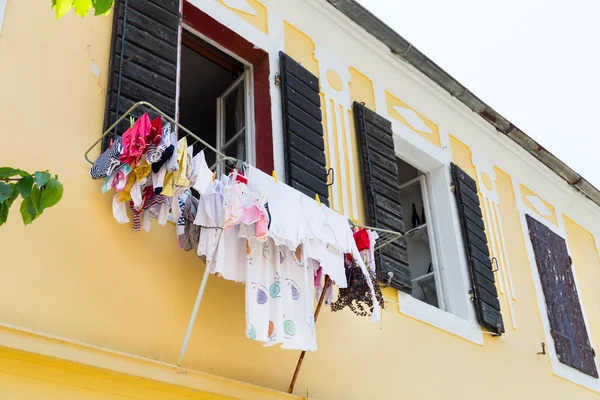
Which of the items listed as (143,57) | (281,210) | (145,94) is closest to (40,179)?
(281,210)

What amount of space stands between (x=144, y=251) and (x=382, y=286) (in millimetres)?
1962

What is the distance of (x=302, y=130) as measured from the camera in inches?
228

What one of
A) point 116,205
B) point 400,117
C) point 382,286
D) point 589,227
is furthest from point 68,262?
point 589,227

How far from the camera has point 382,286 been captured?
5.71 meters

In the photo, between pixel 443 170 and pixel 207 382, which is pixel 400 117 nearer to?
pixel 443 170

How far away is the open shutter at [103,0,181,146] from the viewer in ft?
15.5

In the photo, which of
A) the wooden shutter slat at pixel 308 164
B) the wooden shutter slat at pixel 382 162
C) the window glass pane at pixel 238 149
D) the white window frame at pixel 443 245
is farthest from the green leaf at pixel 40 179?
the wooden shutter slat at pixel 382 162

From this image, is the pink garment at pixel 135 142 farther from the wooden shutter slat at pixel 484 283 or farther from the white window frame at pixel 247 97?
the wooden shutter slat at pixel 484 283

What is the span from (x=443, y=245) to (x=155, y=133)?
3.69m

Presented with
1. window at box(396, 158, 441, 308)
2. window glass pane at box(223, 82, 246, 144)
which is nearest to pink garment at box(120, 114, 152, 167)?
window glass pane at box(223, 82, 246, 144)

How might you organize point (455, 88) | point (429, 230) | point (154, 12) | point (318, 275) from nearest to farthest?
point (318, 275) → point (154, 12) → point (429, 230) → point (455, 88)

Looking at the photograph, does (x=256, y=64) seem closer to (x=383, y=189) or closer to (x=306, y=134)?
(x=306, y=134)

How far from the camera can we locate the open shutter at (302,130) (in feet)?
18.2

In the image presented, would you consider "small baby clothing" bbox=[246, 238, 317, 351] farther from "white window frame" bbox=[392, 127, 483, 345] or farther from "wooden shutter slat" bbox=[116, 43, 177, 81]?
"white window frame" bbox=[392, 127, 483, 345]
